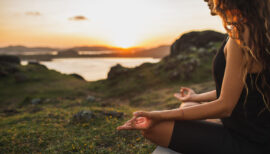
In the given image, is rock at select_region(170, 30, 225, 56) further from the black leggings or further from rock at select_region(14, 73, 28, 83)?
the black leggings

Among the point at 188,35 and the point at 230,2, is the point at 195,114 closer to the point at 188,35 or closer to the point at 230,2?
the point at 230,2

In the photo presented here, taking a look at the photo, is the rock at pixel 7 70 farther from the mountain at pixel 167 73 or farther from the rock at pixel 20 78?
the mountain at pixel 167 73

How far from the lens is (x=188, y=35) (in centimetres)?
3297

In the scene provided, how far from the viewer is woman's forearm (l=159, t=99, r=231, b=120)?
2.52 m

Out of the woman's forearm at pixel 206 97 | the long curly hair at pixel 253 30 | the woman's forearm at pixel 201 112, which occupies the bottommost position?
the woman's forearm at pixel 206 97

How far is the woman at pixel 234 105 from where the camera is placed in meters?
2.25

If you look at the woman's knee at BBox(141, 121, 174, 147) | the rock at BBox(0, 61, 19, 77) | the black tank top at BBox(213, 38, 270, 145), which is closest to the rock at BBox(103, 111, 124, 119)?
the woman's knee at BBox(141, 121, 174, 147)

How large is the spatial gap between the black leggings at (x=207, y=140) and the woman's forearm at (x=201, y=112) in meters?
0.13

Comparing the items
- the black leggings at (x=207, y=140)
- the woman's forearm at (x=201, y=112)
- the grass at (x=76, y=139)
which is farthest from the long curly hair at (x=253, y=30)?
the grass at (x=76, y=139)

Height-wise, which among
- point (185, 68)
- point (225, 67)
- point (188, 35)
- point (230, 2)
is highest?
point (188, 35)

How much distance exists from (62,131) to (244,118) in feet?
20.8

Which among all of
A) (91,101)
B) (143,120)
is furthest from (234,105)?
(91,101)

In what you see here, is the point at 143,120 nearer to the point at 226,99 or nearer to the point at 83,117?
the point at 226,99

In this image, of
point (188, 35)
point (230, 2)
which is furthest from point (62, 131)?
point (188, 35)
